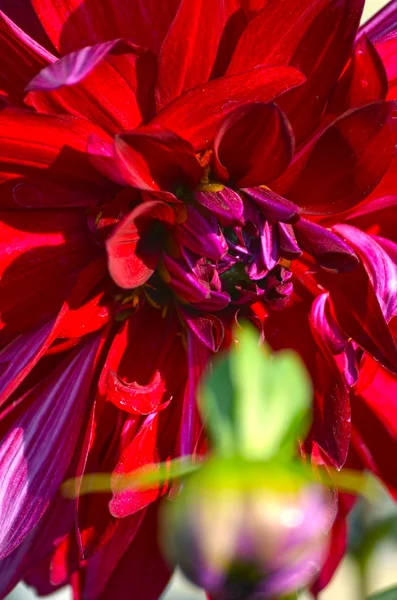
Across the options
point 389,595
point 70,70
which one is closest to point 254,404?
point 389,595

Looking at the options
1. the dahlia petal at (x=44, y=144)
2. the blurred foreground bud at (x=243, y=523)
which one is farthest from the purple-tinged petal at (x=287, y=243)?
the blurred foreground bud at (x=243, y=523)

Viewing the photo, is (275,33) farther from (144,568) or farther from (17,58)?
(144,568)

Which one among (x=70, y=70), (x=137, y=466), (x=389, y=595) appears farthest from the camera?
(x=137, y=466)

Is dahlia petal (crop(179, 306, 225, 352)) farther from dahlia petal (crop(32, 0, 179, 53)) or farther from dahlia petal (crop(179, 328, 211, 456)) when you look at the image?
dahlia petal (crop(32, 0, 179, 53))

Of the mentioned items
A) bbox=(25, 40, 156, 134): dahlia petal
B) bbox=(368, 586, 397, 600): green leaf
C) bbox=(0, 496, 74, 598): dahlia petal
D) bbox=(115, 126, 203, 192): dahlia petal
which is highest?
bbox=(25, 40, 156, 134): dahlia petal

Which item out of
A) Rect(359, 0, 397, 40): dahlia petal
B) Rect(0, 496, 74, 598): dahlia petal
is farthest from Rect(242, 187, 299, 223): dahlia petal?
Rect(0, 496, 74, 598): dahlia petal

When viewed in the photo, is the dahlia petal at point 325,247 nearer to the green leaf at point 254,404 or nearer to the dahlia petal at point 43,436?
the dahlia petal at point 43,436

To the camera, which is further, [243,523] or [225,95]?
[225,95]
